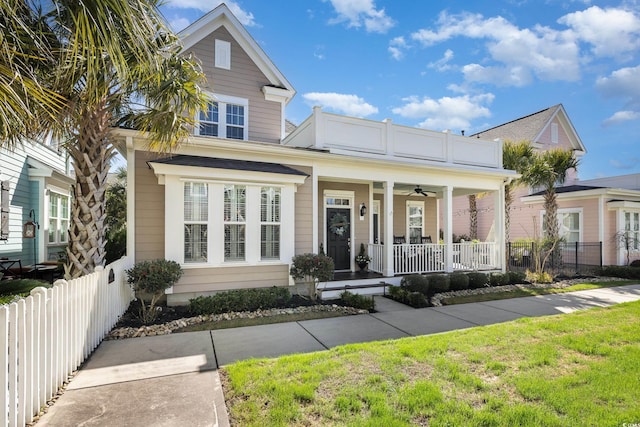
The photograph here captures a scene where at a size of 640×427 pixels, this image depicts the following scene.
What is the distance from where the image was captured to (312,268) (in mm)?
7496

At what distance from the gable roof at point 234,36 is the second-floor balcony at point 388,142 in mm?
2268

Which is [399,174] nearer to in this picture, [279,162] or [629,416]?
[279,162]

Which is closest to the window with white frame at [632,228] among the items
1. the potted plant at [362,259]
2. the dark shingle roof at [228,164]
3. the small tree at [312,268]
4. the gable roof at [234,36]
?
the potted plant at [362,259]

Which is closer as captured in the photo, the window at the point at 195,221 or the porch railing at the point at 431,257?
the window at the point at 195,221

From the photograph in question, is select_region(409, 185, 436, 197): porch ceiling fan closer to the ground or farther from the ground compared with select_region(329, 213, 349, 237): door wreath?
farther from the ground

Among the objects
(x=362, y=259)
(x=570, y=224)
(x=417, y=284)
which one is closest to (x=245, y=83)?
(x=362, y=259)

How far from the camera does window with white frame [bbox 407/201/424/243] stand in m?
13.2

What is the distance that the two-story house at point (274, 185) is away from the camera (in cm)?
700

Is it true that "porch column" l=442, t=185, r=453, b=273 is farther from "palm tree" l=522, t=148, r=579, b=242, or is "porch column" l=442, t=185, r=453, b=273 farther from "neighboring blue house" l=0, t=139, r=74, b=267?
"neighboring blue house" l=0, t=139, r=74, b=267

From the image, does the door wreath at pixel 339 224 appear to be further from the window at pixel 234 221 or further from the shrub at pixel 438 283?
the window at pixel 234 221

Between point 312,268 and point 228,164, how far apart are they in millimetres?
3262

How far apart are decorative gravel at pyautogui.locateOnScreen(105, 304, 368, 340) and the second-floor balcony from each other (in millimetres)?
4462

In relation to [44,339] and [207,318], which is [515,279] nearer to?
[207,318]

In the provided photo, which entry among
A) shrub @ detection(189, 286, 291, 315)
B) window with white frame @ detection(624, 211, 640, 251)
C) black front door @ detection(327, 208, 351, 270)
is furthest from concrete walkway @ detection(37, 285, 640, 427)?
window with white frame @ detection(624, 211, 640, 251)
